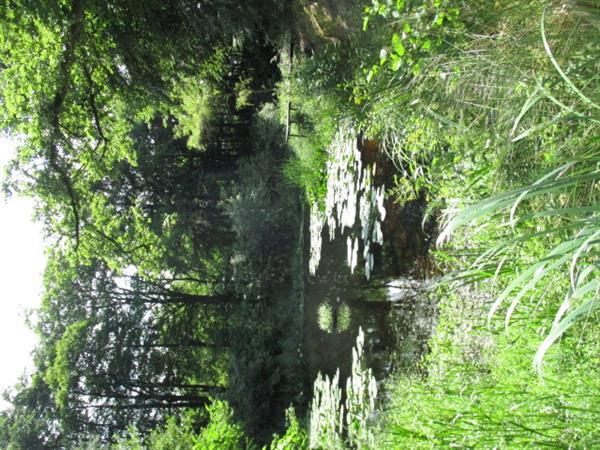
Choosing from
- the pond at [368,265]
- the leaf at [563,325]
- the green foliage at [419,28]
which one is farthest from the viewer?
the pond at [368,265]

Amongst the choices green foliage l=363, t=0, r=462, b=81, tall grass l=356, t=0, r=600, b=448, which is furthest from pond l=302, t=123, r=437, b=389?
green foliage l=363, t=0, r=462, b=81

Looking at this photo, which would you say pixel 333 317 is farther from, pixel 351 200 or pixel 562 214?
pixel 562 214

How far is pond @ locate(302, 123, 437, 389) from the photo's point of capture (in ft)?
21.7

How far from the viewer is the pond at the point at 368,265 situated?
6.61 metres

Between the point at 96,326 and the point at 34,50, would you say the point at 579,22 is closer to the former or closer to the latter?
the point at 34,50

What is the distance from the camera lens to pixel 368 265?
776cm

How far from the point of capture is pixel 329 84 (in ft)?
23.8

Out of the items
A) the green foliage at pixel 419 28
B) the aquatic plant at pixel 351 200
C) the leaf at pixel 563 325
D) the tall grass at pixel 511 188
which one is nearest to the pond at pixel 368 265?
the aquatic plant at pixel 351 200

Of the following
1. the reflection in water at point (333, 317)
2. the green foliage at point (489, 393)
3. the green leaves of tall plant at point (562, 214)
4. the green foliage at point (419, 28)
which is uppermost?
the green foliage at point (419, 28)

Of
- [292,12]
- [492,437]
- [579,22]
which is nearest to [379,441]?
[492,437]

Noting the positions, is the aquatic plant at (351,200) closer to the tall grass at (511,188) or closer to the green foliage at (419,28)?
the tall grass at (511,188)

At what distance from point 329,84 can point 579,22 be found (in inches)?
191

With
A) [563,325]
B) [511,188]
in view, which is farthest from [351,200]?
[563,325]

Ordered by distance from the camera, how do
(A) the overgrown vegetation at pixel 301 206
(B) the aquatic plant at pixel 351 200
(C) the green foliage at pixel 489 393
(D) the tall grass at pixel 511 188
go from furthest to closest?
(B) the aquatic plant at pixel 351 200 < (C) the green foliage at pixel 489 393 < (A) the overgrown vegetation at pixel 301 206 < (D) the tall grass at pixel 511 188
